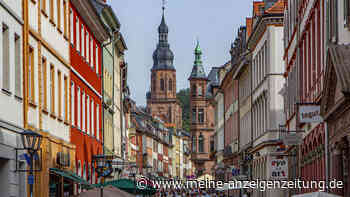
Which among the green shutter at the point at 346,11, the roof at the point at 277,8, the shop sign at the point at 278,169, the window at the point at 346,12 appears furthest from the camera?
the roof at the point at 277,8

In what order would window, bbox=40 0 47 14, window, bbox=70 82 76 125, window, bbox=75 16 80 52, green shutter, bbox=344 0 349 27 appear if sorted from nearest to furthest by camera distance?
green shutter, bbox=344 0 349 27, window, bbox=40 0 47 14, window, bbox=70 82 76 125, window, bbox=75 16 80 52

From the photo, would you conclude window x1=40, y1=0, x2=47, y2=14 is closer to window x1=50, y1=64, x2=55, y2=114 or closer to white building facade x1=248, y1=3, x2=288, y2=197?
window x1=50, y1=64, x2=55, y2=114

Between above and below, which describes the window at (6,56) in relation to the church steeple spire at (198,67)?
below

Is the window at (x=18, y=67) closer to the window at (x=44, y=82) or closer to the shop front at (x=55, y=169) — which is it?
the shop front at (x=55, y=169)

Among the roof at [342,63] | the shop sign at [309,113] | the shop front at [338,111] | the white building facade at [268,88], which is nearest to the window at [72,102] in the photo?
the white building facade at [268,88]

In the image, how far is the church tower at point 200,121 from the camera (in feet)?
620

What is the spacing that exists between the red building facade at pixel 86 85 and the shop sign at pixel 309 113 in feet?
49.6

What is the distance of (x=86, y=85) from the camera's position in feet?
132

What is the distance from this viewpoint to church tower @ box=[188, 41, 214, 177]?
188875mm

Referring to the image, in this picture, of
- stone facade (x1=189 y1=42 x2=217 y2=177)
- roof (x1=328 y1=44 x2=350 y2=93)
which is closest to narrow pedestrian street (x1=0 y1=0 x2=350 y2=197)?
roof (x1=328 y1=44 x2=350 y2=93)

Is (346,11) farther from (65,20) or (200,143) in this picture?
(200,143)

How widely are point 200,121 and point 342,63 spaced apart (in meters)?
173

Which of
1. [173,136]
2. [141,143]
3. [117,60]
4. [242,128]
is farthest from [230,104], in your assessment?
[173,136]

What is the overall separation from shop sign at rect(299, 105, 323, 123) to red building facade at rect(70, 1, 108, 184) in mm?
15107
